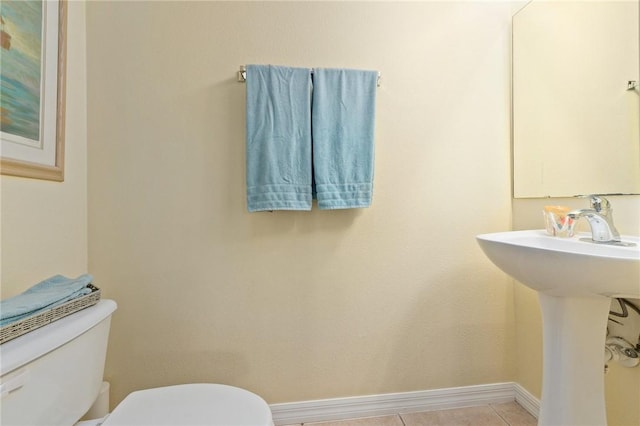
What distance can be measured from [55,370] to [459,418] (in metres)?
1.45

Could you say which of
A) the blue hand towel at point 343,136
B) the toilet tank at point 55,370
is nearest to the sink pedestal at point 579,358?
the blue hand towel at point 343,136

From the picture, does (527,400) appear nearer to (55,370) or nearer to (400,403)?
(400,403)

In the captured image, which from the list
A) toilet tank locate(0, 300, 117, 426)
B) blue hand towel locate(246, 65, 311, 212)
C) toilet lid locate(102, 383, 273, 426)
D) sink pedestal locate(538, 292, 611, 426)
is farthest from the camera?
blue hand towel locate(246, 65, 311, 212)

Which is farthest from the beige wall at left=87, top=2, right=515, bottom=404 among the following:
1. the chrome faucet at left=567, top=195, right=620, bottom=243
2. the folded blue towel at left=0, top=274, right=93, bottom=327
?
the chrome faucet at left=567, top=195, right=620, bottom=243

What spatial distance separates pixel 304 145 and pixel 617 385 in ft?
4.55

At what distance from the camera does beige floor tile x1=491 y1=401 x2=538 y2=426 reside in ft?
4.17

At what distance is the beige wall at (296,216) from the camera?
1.21m

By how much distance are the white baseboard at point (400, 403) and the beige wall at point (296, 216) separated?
42 mm

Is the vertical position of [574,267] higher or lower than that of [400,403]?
higher

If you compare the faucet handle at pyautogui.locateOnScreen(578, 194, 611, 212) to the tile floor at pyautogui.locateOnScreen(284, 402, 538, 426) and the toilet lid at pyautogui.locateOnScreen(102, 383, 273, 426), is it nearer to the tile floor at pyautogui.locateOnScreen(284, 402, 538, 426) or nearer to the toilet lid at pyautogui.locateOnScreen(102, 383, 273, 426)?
the tile floor at pyautogui.locateOnScreen(284, 402, 538, 426)

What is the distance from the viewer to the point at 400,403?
4.40 feet

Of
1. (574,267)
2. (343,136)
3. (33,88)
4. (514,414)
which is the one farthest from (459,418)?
(33,88)

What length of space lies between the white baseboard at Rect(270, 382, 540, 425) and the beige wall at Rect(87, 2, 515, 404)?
0.04 metres

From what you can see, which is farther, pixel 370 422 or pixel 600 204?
pixel 370 422
